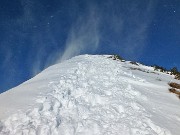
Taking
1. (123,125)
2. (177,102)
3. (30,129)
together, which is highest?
(177,102)

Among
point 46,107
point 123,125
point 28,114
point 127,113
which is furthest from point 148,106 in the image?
point 28,114

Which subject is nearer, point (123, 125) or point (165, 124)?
point (123, 125)

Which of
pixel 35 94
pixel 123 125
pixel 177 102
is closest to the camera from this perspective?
pixel 123 125

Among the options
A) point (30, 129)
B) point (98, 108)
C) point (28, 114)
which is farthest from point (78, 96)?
point (30, 129)

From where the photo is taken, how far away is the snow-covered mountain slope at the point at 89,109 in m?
8.61

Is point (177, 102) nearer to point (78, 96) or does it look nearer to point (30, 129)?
point (78, 96)

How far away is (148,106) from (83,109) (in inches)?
117

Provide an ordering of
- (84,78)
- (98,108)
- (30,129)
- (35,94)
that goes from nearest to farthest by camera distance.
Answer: (30,129)
(98,108)
(35,94)
(84,78)

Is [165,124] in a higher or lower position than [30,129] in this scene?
higher

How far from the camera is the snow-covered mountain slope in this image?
861 cm

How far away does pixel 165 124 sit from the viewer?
991cm

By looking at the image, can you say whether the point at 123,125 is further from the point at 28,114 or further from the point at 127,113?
the point at 28,114

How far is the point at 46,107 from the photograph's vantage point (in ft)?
32.9

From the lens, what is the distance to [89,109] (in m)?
10.5
